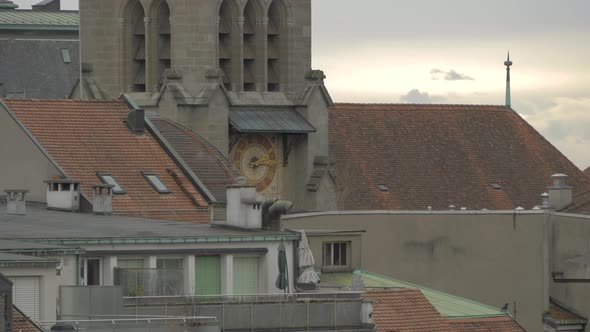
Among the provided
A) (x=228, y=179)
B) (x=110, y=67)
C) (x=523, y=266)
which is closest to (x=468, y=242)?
(x=523, y=266)

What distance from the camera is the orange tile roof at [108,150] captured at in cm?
9644

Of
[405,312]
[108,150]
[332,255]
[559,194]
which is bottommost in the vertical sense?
[405,312]

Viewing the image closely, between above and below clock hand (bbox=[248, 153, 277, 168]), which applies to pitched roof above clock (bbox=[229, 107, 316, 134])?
above

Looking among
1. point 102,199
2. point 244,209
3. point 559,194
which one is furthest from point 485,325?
point 559,194

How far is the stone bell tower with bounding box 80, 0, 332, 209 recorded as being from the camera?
11962cm

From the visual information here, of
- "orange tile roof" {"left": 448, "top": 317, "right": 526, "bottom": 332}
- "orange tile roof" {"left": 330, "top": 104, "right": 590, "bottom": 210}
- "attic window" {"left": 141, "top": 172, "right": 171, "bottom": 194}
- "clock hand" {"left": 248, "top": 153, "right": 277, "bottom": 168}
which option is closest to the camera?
"orange tile roof" {"left": 448, "top": 317, "right": 526, "bottom": 332}

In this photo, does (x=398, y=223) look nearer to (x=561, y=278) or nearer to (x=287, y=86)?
(x=561, y=278)

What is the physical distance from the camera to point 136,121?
4082 inches

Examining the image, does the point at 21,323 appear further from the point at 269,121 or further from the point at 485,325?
the point at 269,121

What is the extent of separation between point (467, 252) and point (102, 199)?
88.0ft

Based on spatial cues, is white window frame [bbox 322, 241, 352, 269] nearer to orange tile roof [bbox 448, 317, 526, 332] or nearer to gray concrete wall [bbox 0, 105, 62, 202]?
orange tile roof [bbox 448, 317, 526, 332]

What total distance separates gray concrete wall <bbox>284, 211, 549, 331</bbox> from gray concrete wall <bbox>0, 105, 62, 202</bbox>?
416 inches

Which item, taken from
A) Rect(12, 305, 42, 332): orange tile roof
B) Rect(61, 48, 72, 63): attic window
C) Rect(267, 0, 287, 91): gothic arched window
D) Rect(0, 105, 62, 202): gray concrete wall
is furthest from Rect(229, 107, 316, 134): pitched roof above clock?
Answer: Rect(12, 305, 42, 332): orange tile roof

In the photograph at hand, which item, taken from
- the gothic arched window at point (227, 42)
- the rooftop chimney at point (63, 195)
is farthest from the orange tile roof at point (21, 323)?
the gothic arched window at point (227, 42)
